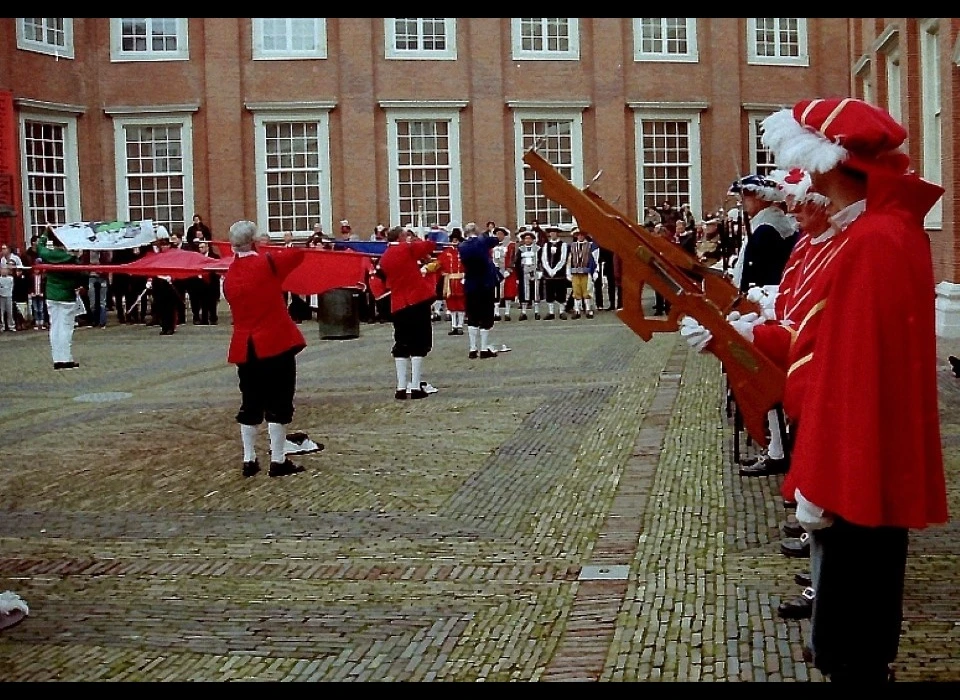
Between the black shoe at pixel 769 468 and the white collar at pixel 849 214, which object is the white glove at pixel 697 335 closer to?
the white collar at pixel 849 214

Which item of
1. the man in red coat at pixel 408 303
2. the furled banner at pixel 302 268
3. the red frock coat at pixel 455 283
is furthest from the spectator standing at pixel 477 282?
the furled banner at pixel 302 268

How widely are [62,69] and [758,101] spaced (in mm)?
18324

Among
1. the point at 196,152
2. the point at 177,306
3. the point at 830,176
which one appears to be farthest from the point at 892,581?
the point at 196,152

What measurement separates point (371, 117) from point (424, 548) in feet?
89.3

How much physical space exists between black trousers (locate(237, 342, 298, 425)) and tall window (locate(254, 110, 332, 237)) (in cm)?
2413

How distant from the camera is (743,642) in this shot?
519 centimetres

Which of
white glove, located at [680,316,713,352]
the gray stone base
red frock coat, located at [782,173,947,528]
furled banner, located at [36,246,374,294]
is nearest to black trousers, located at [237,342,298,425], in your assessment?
furled banner, located at [36,246,374,294]

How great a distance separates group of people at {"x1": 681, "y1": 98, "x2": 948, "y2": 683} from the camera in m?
3.64

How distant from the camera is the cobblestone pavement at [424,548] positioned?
5191 mm

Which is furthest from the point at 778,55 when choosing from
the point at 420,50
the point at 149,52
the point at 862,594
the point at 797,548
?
the point at 862,594

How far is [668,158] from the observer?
3475 centimetres

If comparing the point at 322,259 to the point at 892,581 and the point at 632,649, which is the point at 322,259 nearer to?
the point at 632,649

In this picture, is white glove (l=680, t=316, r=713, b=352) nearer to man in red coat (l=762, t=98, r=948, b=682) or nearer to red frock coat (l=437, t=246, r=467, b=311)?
man in red coat (l=762, t=98, r=948, b=682)

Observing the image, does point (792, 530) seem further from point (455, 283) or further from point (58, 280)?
point (455, 283)
